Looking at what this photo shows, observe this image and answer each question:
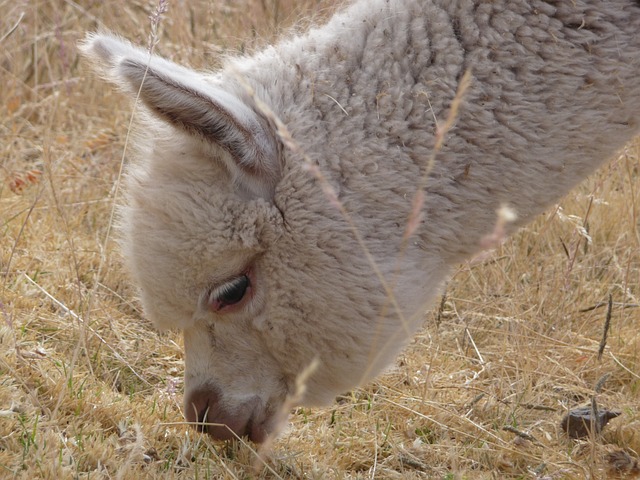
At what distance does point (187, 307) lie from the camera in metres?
3.40

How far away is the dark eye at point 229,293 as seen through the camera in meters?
3.33

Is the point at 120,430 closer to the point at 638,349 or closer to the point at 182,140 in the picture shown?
the point at 182,140

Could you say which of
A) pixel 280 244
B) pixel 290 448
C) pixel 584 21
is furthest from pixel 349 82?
pixel 290 448

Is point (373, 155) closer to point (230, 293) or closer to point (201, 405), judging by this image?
point (230, 293)

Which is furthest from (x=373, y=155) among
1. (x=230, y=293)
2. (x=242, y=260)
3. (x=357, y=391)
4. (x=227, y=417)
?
(x=357, y=391)

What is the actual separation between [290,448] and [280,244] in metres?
1.01

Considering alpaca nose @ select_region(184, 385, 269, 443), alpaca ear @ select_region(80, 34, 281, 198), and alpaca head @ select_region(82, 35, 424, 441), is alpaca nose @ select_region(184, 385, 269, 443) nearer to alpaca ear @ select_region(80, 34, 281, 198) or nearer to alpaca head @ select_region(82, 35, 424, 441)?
alpaca head @ select_region(82, 35, 424, 441)

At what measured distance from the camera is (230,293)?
3350 mm

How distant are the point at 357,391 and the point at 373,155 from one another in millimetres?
1576

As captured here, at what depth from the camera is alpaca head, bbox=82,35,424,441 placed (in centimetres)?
322

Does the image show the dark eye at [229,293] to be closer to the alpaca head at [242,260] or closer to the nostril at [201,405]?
the alpaca head at [242,260]

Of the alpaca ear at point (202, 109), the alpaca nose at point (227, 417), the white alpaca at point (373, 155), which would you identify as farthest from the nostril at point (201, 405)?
the alpaca ear at point (202, 109)

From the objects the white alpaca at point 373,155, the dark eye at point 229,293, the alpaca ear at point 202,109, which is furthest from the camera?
the dark eye at point 229,293

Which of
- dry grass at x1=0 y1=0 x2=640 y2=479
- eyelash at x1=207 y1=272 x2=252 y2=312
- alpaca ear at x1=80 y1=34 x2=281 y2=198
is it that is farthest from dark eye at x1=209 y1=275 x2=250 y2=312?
dry grass at x1=0 y1=0 x2=640 y2=479
